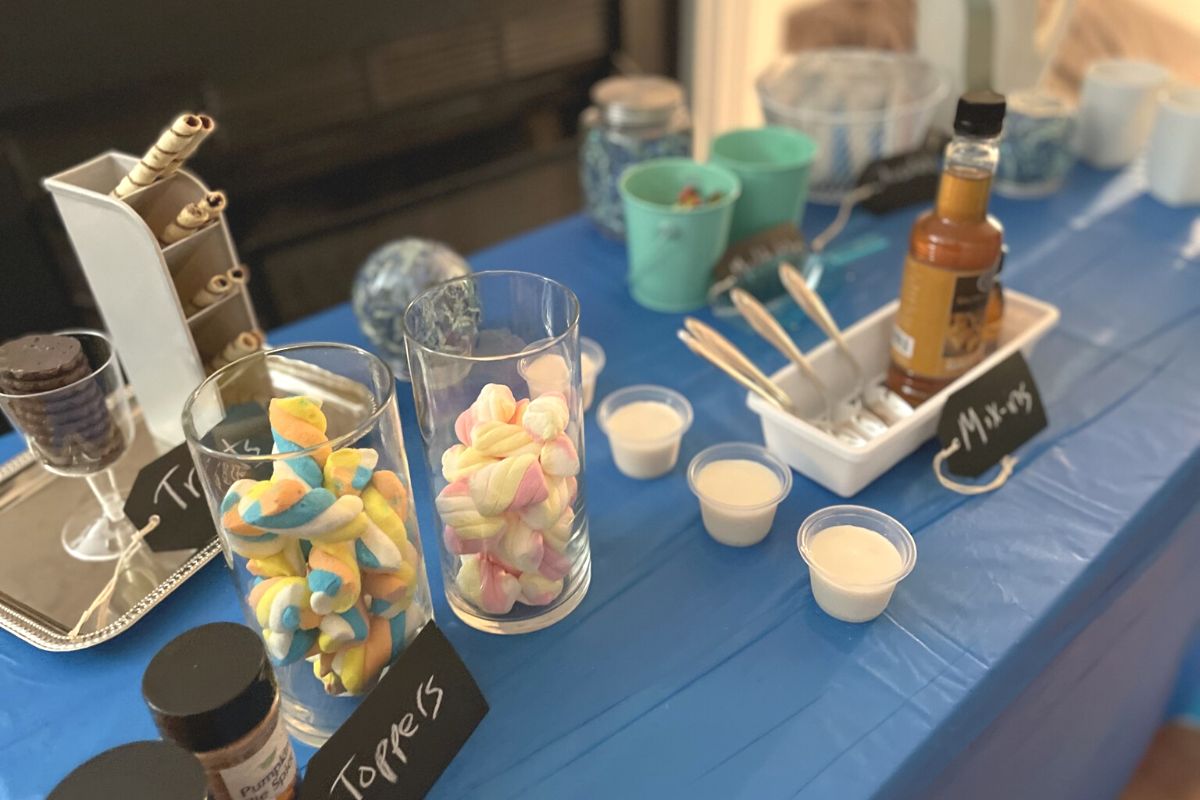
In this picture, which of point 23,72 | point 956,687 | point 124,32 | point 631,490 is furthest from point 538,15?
point 956,687

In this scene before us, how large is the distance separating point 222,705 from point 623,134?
0.88 metres

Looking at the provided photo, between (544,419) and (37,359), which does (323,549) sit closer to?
(544,419)

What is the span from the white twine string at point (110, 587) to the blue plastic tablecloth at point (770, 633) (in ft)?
0.07

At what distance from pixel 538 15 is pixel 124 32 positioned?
767 mm

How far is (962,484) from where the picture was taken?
0.83 m

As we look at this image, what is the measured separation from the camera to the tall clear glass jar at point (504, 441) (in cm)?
62

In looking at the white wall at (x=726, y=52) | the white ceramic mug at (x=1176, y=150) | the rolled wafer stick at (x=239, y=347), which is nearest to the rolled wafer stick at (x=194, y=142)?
the rolled wafer stick at (x=239, y=347)

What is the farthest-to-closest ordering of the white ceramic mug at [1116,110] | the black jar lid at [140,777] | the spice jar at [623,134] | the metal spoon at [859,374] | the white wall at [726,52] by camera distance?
the white wall at [726,52], the white ceramic mug at [1116,110], the spice jar at [623,134], the metal spoon at [859,374], the black jar lid at [140,777]

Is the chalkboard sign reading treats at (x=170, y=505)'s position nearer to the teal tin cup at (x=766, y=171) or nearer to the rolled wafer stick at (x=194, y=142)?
the rolled wafer stick at (x=194, y=142)

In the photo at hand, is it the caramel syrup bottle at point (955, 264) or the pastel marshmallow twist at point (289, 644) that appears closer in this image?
the pastel marshmallow twist at point (289, 644)

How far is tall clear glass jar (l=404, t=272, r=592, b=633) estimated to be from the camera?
2.03ft

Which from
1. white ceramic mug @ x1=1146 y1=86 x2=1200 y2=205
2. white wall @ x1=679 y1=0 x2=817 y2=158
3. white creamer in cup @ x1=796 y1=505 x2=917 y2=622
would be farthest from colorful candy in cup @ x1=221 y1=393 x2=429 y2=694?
white wall @ x1=679 y1=0 x2=817 y2=158

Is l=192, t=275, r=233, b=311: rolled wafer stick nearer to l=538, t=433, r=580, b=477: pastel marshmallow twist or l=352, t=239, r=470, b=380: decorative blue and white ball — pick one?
l=352, t=239, r=470, b=380: decorative blue and white ball

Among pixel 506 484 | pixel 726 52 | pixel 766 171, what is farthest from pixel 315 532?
pixel 726 52
